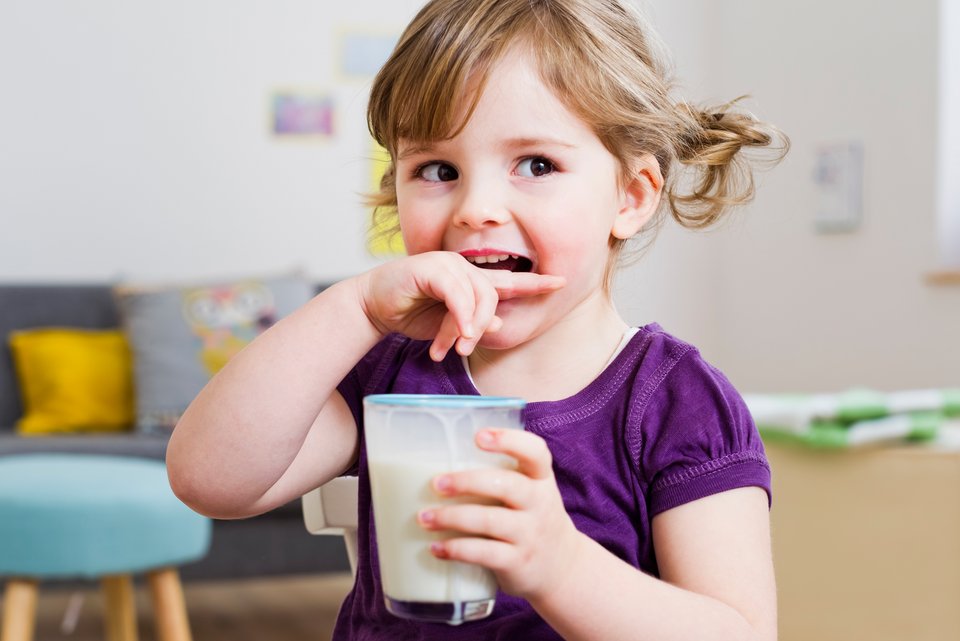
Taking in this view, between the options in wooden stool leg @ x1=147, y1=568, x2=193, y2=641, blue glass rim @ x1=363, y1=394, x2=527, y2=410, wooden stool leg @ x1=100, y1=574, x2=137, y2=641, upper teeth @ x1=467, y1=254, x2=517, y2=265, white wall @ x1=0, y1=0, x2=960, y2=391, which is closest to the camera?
blue glass rim @ x1=363, y1=394, x2=527, y2=410

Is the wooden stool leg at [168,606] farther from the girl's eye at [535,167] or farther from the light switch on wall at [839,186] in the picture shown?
the light switch on wall at [839,186]

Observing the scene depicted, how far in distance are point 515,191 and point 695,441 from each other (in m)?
0.26

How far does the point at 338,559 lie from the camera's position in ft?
11.1

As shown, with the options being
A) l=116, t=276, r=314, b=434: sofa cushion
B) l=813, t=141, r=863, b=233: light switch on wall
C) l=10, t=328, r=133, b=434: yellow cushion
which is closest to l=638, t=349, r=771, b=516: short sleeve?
l=116, t=276, r=314, b=434: sofa cushion

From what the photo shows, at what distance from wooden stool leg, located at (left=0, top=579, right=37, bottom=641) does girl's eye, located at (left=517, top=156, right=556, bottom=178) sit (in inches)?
66.2

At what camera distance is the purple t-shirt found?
94 cm

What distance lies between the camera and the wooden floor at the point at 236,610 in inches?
136

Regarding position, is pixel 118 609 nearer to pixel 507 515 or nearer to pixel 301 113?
pixel 507 515

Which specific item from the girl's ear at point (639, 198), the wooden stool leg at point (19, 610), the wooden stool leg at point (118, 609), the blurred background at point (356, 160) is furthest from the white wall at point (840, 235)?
the girl's ear at point (639, 198)

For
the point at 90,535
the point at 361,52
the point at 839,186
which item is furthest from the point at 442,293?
the point at 361,52

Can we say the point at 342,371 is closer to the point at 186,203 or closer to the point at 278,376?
the point at 278,376

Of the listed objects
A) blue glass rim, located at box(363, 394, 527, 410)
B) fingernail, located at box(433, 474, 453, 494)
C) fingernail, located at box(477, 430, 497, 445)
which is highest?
blue glass rim, located at box(363, 394, 527, 410)

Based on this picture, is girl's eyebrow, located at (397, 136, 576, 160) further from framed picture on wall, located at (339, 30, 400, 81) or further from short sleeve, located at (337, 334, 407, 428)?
framed picture on wall, located at (339, 30, 400, 81)

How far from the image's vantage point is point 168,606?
8.08ft
